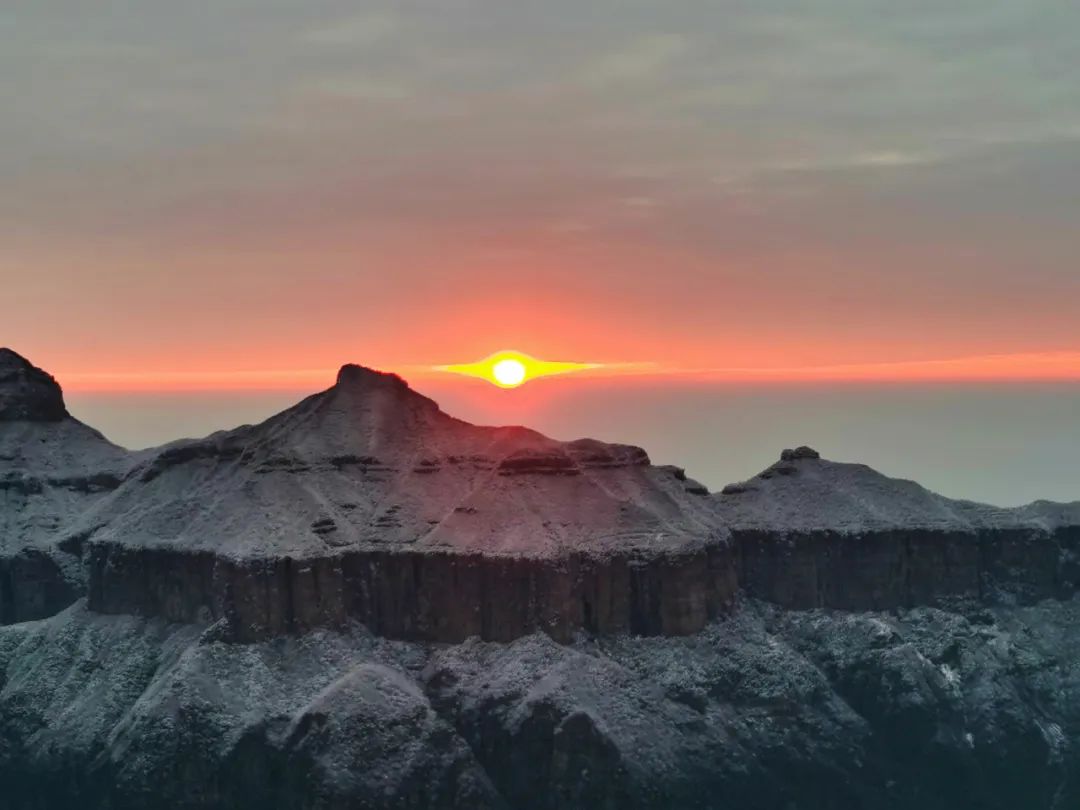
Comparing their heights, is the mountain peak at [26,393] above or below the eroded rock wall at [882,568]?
above

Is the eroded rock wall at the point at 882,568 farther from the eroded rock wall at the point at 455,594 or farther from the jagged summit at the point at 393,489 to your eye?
the eroded rock wall at the point at 455,594

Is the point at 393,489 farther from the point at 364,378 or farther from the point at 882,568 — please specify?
the point at 882,568

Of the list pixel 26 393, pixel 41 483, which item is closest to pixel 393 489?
pixel 41 483

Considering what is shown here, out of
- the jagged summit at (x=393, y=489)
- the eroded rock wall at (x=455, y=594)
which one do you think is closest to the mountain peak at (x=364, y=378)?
the jagged summit at (x=393, y=489)

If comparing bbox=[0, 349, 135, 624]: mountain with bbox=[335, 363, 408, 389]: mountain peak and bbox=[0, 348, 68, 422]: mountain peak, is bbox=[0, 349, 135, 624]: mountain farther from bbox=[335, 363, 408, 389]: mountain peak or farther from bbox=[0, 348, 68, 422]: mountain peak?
bbox=[335, 363, 408, 389]: mountain peak

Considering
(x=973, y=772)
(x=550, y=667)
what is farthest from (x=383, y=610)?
(x=973, y=772)

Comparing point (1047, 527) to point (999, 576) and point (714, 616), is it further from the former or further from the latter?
point (714, 616)

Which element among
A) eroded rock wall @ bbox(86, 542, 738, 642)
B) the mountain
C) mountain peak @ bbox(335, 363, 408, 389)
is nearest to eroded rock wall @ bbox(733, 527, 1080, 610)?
eroded rock wall @ bbox(86, 542, 738, 642)
